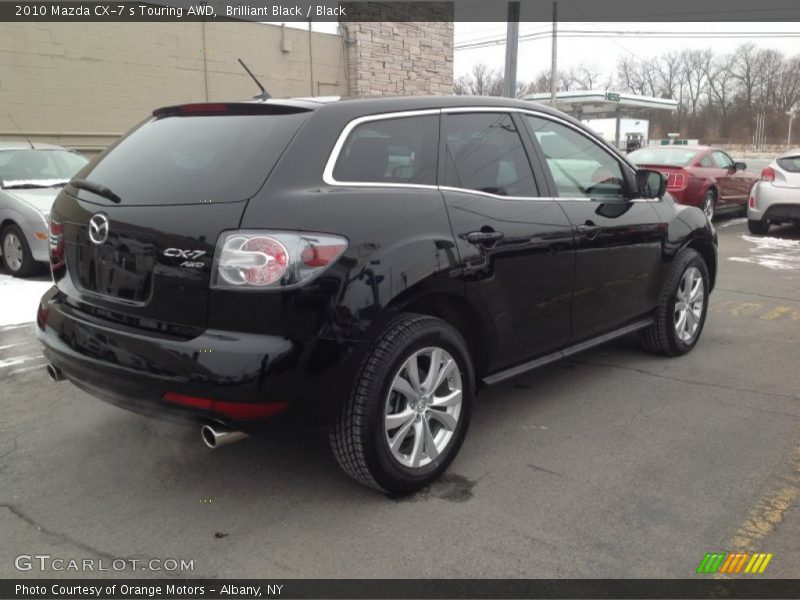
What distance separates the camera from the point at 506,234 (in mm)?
3537

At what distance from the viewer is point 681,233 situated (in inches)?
199

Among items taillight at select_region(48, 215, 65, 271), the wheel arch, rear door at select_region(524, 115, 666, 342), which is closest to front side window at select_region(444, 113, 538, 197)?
rear door at select_region(524, 115, 666, 342)

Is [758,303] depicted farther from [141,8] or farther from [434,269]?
[141,8]

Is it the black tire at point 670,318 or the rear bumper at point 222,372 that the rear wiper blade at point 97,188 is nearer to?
the rear bumper at point 222,372

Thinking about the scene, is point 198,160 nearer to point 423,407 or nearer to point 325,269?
point 325,269

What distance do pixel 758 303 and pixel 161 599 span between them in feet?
21.2

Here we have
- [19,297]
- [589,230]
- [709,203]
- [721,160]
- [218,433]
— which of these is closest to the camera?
[218,433]

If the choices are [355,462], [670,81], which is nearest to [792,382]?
[355,462]

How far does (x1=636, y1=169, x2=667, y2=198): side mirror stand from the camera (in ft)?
15.5

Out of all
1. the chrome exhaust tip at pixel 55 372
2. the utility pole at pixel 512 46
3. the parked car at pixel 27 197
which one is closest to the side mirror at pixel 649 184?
the chrome exhaust tip at pixel 55 372

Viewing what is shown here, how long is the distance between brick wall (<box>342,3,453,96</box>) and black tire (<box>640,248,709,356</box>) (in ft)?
A: 38.3

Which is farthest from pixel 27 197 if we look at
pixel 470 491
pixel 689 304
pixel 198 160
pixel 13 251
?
pixel 689 304

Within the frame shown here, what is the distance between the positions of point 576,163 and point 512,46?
11.2 m

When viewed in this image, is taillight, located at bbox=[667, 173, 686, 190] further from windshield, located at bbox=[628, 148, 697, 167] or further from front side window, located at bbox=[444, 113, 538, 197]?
front side window, located at bbox=[444, 113, 538, 197]
